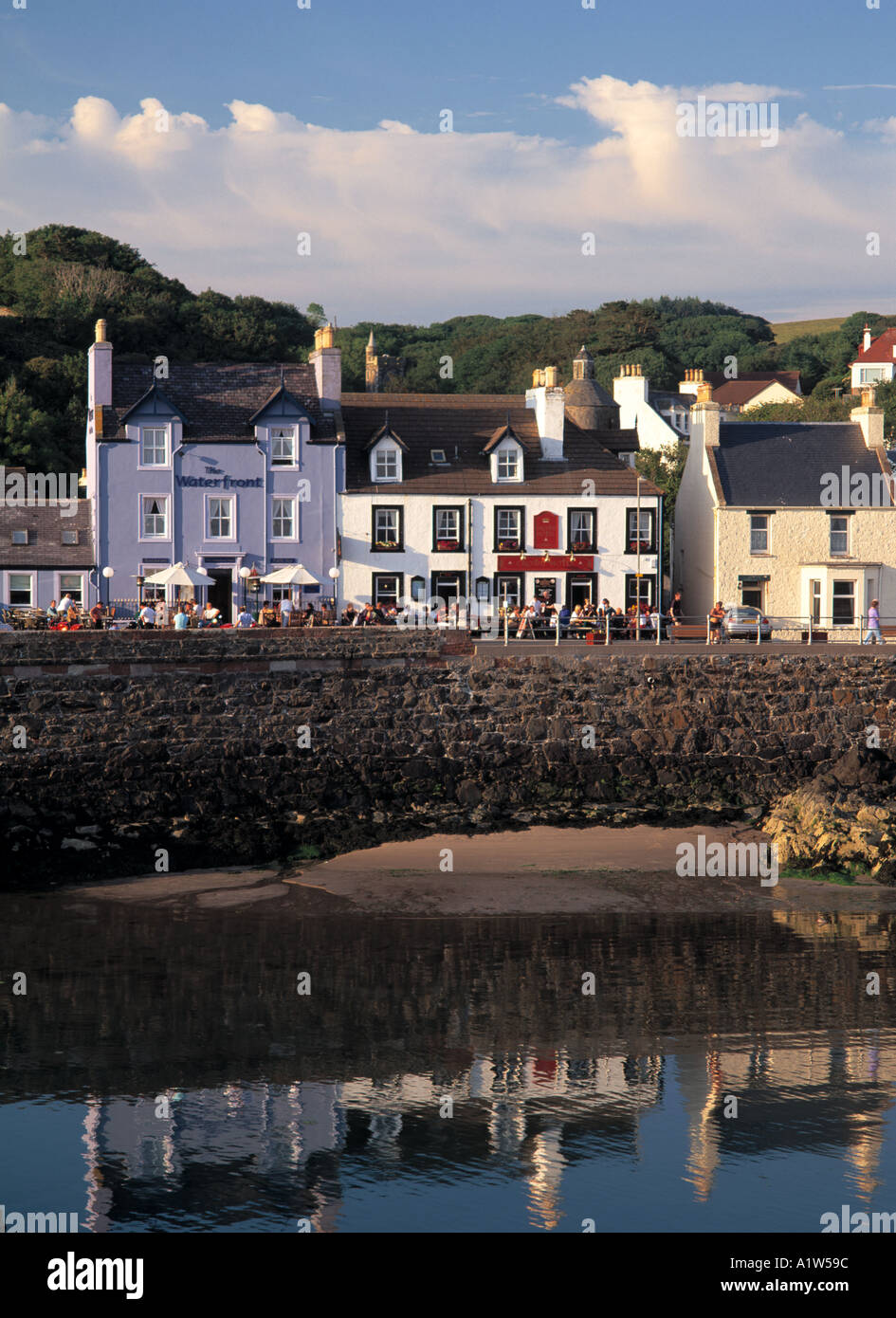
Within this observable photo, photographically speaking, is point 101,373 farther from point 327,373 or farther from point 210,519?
point 327,373

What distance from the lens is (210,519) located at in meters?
46.7

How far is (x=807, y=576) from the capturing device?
160 ft

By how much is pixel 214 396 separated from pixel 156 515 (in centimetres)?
500

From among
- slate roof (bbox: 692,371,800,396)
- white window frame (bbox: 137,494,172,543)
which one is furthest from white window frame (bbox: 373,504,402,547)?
slate roof (bbox: 692,371,800,396)

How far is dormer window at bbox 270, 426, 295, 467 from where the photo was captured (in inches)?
1849

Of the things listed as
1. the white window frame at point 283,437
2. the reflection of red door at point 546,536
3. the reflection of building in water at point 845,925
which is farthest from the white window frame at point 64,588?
the reflection of building in water at point 845,925

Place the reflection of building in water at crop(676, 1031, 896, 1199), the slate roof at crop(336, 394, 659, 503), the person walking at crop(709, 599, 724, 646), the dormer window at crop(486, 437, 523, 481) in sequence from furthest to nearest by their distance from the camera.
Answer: the dormer window at crop(486, 437, 523, 481)
the slate roof at crop(336, 394, 659, 503)
the person walking at crop(709, 599, 724, 646)
the reflection of building in water at crop(676, 1031, 896, 1199)

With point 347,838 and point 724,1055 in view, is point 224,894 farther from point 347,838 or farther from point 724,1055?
point 724,1055

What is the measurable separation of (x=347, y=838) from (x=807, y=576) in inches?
1228

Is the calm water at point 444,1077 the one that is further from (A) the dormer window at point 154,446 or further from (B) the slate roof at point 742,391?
(B) the slate roof at point 742,391

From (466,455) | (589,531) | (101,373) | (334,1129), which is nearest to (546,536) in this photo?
(589,531)

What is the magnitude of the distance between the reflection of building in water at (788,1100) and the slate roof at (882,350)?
10608cm

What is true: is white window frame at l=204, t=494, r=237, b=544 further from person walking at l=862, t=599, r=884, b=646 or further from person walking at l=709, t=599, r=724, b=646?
person walking at l=862, t=599, r=884, b=646

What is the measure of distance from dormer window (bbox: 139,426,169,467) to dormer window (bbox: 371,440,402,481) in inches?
290
